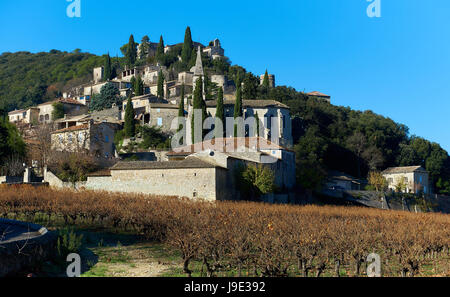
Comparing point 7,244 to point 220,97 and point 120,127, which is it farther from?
point 120,127

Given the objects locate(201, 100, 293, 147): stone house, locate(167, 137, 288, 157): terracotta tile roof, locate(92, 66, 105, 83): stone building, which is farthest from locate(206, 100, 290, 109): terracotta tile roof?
locate(92, 66, 105, 83): stone building

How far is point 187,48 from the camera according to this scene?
89500 mm

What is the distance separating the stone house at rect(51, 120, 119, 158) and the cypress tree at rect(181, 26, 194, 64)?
3878 centimetres

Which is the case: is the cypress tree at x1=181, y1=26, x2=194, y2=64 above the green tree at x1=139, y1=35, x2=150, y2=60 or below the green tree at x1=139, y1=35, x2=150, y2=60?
below

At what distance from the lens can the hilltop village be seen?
34.3m

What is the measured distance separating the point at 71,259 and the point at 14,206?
9.85 metres

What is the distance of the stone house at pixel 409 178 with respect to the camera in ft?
193

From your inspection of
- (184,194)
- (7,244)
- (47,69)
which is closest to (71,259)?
(7,244)

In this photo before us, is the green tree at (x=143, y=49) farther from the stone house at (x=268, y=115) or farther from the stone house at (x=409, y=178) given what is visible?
the stone house at (x=409, y=178)

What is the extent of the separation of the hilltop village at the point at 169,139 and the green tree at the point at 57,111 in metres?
0.14

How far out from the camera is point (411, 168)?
196 feet

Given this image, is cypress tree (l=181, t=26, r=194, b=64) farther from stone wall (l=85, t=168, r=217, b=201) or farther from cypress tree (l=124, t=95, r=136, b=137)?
stone wall (l=85, t=168, r=217, b=201)

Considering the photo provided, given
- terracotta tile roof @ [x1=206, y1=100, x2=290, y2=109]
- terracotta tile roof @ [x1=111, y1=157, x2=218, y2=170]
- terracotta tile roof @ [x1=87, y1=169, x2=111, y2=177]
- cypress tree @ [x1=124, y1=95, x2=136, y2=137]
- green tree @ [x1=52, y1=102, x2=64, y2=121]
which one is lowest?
terracotta tile roof @ [x1=87, y1=169, x2=111, y2=177]

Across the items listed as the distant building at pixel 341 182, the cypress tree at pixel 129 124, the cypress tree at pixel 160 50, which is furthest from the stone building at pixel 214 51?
the distant building at pixel 341 182
